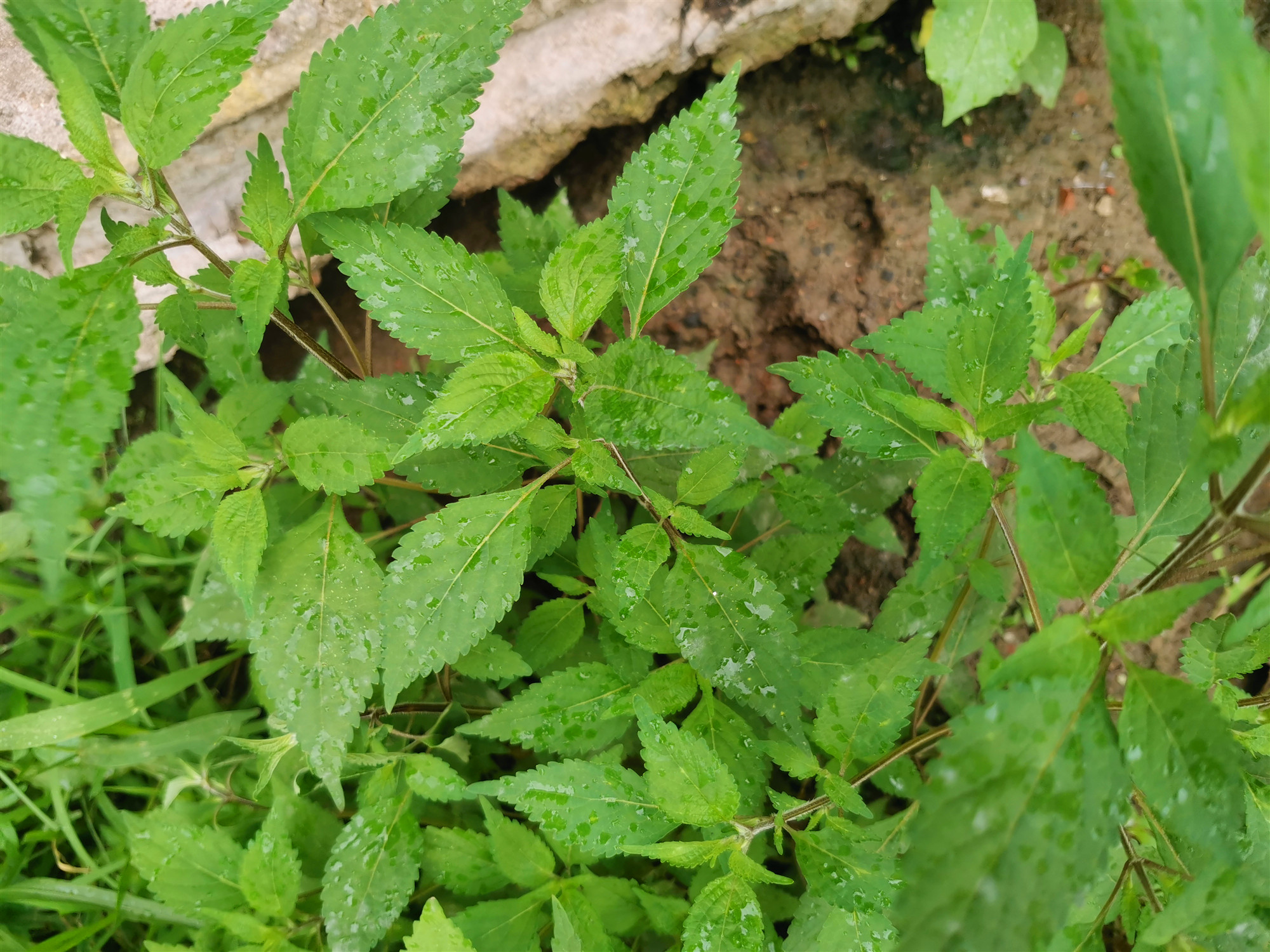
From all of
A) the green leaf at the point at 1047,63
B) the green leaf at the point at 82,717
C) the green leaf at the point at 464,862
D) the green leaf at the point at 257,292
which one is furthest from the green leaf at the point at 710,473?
the green leaf at the point at 1047,63

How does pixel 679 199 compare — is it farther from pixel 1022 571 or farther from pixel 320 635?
pixel 320 635

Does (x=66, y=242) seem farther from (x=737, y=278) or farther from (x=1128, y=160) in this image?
(x=737, y=278)

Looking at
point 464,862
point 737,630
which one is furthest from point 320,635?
point 737,630

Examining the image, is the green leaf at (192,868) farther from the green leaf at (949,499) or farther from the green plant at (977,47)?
the green plant at (977,47)

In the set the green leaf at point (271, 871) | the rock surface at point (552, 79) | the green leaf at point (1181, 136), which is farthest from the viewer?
the rock surface at point (552, 79)

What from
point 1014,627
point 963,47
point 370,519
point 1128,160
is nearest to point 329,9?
point 370,519

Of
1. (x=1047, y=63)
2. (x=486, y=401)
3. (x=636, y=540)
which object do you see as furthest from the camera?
(x=1047, y=63)
